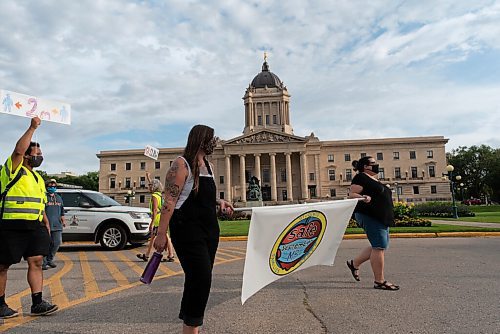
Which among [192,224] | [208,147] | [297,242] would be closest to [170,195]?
[192,224]

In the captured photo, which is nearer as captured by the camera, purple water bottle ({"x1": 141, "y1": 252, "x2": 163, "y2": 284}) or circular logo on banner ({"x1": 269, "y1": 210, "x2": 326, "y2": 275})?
→ purple water bottle ({"x1": 141, "y1": 252, "x2": 163, "y2": 284})

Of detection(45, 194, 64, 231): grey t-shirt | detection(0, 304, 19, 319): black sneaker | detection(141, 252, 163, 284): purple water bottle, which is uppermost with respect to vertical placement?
detection(45, 194, 64, 231): grey t-shirt

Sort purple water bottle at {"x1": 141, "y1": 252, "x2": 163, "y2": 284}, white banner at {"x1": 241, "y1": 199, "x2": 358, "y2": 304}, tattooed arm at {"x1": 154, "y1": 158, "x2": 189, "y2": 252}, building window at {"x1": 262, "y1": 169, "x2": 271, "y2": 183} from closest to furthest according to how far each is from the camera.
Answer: tattooed arm at {"x1": 154, "y1": 158, "x2": 189, "y2": 252} < purple water bottle at {"x1": 141, "y1": 252, "x2": 163, "y2": 284} < white banner at {"x1": 241, "y1": 199, "x2": 358, "y2": 304} < building window at {"x1": 262, "y1": 169, "x2": 271, "y2": 183}

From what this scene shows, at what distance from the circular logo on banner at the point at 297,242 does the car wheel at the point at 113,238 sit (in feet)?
25.7

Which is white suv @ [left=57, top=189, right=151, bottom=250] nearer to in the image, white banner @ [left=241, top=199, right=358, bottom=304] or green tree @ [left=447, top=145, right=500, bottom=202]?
white banner @ [left=241, top=199, right=358, bottom=304]

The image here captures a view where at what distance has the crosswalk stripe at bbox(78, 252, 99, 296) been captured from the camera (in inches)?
228

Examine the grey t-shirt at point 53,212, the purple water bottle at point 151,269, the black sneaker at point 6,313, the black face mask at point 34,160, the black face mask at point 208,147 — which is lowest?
the black sneaker at point 6,313

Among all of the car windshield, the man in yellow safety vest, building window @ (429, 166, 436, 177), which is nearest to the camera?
the man in yellow safety vest

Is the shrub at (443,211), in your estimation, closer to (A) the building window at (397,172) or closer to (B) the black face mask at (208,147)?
(B) the black face mask at (208,147)

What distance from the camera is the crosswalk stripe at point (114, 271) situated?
6586 millimetres

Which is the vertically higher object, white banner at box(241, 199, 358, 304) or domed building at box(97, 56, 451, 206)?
domed building at box(97, 56, 451, 206)

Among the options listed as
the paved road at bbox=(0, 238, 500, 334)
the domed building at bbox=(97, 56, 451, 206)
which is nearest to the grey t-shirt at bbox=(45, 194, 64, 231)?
the paved road at bbox=(0, 238, 500, 334)

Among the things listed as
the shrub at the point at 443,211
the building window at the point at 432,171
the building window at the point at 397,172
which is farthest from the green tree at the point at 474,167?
the shrub at the point at 443,211

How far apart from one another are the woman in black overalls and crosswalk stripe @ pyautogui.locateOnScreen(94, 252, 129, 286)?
3744 millimetres
